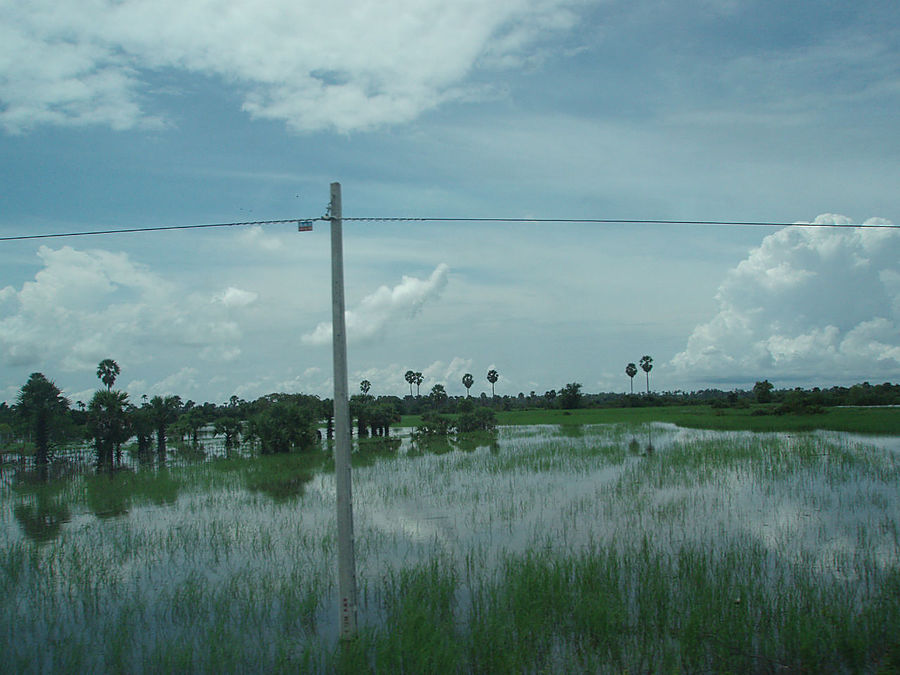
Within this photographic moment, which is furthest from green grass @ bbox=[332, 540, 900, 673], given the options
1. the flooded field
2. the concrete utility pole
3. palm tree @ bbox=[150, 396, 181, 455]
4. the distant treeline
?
palm tree @ bbox=[150, 396, 181, 455]

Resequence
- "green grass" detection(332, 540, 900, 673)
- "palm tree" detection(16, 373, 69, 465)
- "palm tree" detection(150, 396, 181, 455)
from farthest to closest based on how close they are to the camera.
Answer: "palm tree" detection(150, 396, 181, 455) < "palm tree" detection(16, 373, 69, 465) < "green grass" detection(332, 540, 900, 673)

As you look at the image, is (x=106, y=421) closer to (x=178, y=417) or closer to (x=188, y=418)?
(x=178, y=417)

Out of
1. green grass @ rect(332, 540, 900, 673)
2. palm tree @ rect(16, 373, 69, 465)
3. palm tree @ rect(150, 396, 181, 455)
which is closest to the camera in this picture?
green grass @ rect(332, 540, 900, 673)

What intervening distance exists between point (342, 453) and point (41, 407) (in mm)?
29692

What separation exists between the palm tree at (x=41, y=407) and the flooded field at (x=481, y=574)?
38.8 feet

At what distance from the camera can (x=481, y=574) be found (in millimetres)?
8789

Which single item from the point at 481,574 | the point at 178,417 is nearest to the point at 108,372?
the point at 178,417

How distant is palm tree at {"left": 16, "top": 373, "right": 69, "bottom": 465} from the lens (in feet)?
93.6

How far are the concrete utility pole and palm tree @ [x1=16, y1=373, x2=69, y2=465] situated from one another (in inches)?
1149

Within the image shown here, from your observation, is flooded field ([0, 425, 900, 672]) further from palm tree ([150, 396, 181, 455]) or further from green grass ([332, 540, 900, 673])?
palm tree ([150, 396, 181, 455])

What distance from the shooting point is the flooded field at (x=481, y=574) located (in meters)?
6.08

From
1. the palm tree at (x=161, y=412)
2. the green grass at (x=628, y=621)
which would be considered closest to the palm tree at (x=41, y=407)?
the palm tree at (x=161, y=412)

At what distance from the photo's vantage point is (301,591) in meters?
8.29

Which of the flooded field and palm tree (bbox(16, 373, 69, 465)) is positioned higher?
palm tree (bbox(16, 373, 69, 465))
